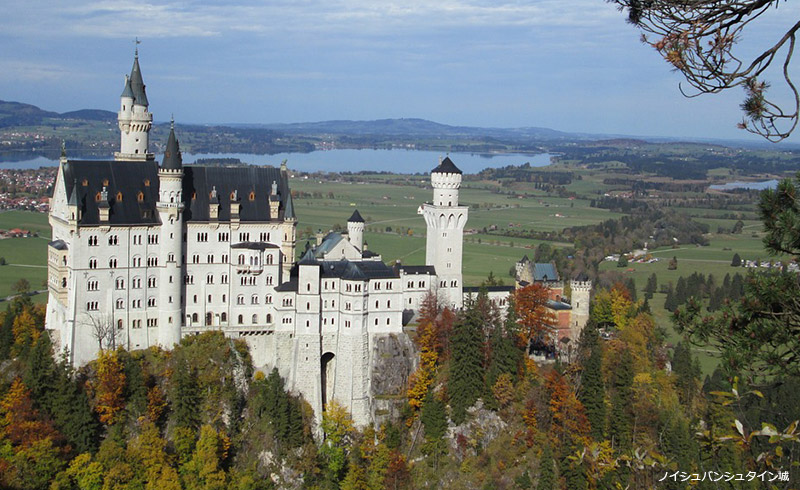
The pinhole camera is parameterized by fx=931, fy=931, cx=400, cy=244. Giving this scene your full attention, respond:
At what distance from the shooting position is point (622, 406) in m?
58.0

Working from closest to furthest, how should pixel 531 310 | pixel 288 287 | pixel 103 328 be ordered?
pixel 103 328, pixel 288 287, pixel 531 310

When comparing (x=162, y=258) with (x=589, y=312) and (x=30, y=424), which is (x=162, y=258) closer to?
(x=30, y=424)

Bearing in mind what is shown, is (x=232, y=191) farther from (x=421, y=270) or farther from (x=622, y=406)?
(x=622, y=406)

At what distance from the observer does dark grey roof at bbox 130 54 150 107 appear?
62.4 m

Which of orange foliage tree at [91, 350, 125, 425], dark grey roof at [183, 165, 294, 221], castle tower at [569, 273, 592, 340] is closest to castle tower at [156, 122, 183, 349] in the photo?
dark grey roof at [183, 165, 294, 221]

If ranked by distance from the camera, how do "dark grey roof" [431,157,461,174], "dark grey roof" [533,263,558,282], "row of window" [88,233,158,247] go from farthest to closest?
"dark grey roof" [533,263,558,282], "dark grey roof" [431,157,461,174], "row of window" [88,233,158,247]

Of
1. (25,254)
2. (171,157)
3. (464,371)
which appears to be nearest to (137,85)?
(171,157)

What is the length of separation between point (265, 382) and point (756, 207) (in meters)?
44.3

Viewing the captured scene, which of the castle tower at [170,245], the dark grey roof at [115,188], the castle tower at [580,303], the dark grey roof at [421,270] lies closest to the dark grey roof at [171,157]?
the castle tower at [170,245]

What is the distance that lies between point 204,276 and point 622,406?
27524mm

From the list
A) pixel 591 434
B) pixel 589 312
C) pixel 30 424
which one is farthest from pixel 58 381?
pixel 589 312

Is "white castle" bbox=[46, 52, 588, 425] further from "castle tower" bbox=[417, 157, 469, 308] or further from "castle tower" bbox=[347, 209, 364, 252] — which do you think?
"castle tower" bbox=[417, 157, 469, 308]

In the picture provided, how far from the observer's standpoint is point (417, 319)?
62.3 meters

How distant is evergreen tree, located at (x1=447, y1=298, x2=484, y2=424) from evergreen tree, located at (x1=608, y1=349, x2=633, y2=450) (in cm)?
831
